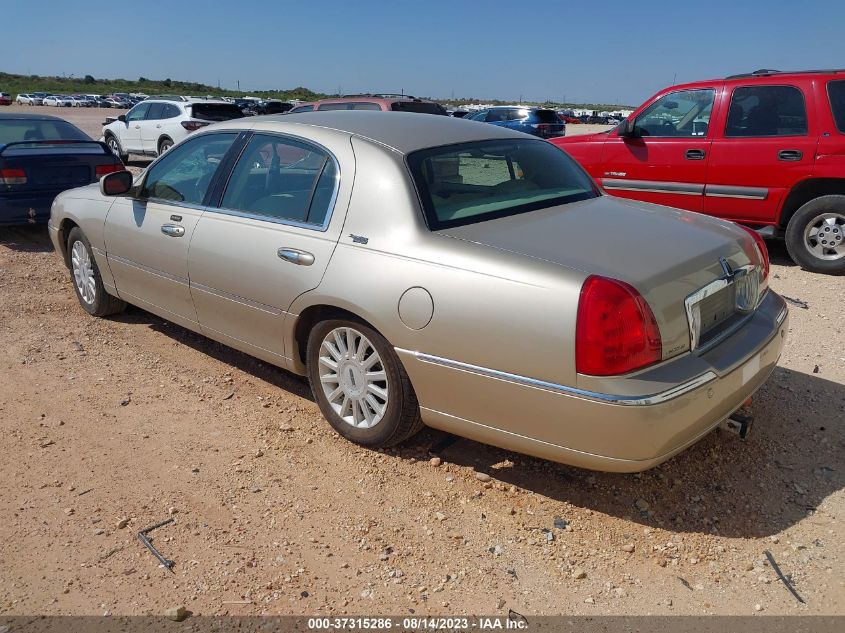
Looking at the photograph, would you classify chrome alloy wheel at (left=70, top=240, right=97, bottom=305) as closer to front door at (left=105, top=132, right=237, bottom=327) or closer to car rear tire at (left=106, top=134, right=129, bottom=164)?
front door at (left=105, top=132, right=237, bottom=327)

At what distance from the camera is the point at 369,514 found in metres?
3.17

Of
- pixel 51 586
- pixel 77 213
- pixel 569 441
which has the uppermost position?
pixel 77 213

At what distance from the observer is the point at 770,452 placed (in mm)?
3650

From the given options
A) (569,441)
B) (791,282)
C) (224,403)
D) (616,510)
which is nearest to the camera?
(569,441)

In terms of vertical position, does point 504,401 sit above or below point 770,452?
above

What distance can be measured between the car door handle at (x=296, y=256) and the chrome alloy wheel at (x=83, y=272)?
2512 mm

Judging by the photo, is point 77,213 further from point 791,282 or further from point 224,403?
point 791,282

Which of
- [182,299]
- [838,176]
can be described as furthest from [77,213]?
[838,176]

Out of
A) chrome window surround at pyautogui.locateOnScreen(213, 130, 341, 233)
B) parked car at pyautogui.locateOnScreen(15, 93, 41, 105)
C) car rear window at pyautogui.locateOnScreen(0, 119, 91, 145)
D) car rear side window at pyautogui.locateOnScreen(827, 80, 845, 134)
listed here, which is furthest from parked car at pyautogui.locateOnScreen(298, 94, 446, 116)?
parked car at pyautogui.locateOnScreen(15, 93, 41, 105)

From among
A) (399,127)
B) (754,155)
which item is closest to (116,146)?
(754,155)

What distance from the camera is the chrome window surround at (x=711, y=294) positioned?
295 cm

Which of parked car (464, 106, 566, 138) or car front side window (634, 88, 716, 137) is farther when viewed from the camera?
parked car (464, 106, 566, 138)

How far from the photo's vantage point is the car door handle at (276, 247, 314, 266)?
3.61 m

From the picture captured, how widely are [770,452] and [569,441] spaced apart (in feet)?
4.67
